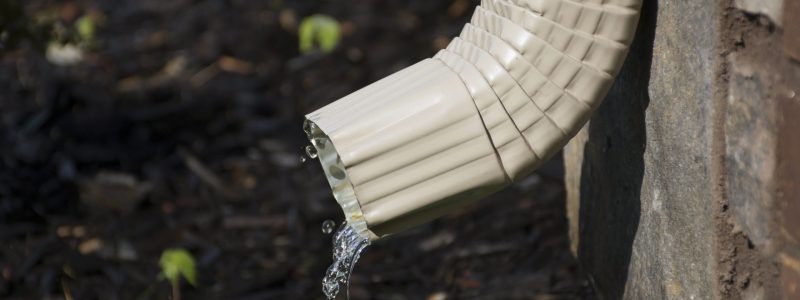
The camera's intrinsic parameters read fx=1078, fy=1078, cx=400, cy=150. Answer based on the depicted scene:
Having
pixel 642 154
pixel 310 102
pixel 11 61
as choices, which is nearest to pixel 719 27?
pixel 642 154

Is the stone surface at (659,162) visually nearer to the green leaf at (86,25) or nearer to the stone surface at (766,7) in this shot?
the stone surface at (766,7)

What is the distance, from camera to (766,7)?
1419 mm

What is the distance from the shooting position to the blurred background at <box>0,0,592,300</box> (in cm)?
320

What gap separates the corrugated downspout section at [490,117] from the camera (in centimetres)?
164

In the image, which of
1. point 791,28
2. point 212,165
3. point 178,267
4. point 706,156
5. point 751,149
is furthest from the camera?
point 212,165

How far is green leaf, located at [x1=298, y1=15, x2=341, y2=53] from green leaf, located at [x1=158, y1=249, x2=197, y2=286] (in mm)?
1849

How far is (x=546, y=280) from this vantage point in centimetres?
303

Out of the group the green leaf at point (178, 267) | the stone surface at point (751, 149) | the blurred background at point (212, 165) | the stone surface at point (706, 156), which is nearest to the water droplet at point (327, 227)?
the blurred background at point (212, 165)

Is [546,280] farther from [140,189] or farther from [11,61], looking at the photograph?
[11,61]

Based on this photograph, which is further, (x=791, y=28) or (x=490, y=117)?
(x=490, y=117)

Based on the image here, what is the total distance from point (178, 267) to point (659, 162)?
1.73 metres

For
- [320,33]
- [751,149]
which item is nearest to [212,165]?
[320,33]

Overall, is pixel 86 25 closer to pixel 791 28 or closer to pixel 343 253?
pixel 343 253

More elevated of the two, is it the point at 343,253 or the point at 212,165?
the point at 343,253
